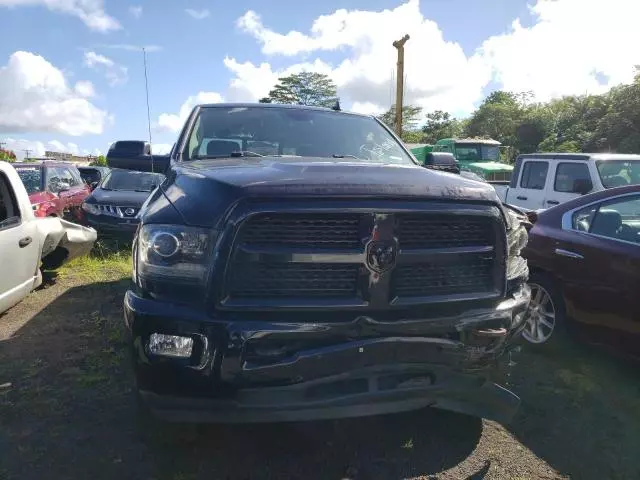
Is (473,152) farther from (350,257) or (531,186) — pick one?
(350,257)

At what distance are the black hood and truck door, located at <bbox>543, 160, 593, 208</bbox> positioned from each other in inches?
279

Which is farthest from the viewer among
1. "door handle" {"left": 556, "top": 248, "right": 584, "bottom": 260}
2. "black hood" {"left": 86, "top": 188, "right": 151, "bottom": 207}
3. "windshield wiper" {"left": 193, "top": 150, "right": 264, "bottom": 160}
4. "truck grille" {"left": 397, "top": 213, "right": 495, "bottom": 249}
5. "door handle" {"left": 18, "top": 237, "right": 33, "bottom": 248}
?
"black hood" {"left": 86, "top": 188, "right": 151, "bottom": 207}

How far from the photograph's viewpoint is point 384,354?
96.8 inches

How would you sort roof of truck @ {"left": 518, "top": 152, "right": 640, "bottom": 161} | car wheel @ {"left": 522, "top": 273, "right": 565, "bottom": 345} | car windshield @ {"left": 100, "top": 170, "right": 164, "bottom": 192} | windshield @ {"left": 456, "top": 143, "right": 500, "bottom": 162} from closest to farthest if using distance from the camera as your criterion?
car wheel @ {"left": 522, "top": 273, "right": 565, "bottom": 345} < roof of truck @ {"left": 518, "top": 152, "right": 640, "bottom": 161} < car windshield @ {"left": 100, "top": 170, "right": 164, "bottom": 192} < windshield @ {"left": 456, "top": 143, "right": 500, "bottom": 162}

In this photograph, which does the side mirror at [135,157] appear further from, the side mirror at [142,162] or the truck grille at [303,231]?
the truck grille at [303,231]

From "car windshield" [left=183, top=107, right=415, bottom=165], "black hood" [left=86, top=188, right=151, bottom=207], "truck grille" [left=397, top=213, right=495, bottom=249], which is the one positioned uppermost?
"car windshield" [left=183, top=107, right=415, bottom=165]

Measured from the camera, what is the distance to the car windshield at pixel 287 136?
380 centimetres

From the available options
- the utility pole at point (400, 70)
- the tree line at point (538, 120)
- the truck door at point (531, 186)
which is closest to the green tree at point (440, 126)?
the tree line at point (538, 120)

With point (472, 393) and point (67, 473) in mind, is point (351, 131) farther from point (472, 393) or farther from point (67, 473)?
point (67, 473)

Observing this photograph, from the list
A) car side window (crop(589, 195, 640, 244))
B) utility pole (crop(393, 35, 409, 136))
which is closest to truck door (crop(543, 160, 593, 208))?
car side window (crop(589, 195, 640, 244))

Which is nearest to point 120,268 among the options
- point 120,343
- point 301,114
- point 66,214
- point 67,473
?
point 66,214

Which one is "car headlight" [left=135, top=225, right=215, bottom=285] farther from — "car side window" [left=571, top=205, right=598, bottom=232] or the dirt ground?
"car side window" [left=571, top=205, right=598, bottom=232]

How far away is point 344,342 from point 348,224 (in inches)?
21.0

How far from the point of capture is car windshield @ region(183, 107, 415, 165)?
3799mm
